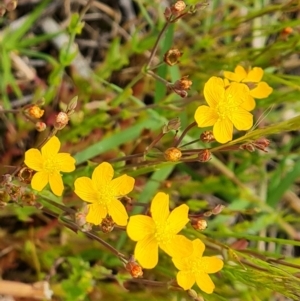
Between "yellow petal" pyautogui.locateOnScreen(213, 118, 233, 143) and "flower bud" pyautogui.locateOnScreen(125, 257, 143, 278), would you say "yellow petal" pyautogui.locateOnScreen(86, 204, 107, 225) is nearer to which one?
"flower bud" pyautogui.locateOnScreen(125, 257, 143, 278)

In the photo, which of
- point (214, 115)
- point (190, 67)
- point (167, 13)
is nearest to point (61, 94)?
point (190, 67)

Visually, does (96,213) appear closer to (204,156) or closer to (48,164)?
(48,164)

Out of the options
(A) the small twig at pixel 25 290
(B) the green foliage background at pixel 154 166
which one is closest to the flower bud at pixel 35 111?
(B) the green foliage background at pixel 154 166

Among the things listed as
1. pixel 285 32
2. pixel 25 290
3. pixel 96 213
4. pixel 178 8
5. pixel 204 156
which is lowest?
pixel 25 290

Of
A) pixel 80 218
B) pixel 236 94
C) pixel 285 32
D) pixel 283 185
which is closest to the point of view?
pixel 80 218

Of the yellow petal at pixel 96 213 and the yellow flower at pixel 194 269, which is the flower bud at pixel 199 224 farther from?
the yellow petal at pixel 96 213

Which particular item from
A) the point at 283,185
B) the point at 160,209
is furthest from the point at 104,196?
the point at 283,185

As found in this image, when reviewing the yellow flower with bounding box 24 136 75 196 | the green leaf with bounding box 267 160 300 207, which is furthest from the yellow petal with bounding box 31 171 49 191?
the green leaf with bounding box 267 160 300 207
